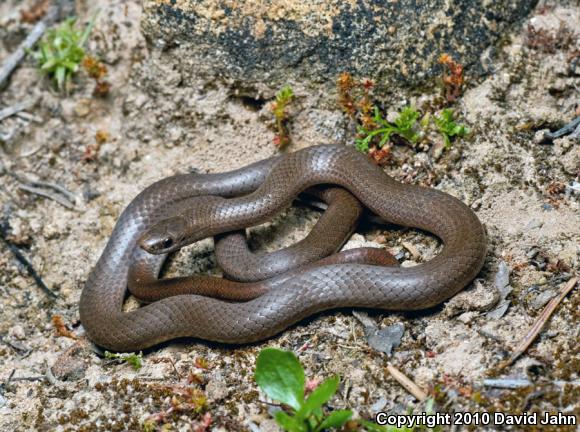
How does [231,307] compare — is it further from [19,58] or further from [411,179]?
[19,58]

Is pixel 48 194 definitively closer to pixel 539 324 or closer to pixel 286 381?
pixel 286 381

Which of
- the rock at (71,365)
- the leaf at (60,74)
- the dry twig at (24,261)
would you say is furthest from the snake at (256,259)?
the leaf at (60,74)

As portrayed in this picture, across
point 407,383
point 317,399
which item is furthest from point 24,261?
point 407,383

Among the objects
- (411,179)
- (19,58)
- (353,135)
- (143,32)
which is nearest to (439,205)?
(411,179)

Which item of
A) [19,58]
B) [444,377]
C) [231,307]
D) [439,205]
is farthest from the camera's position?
[19,58]

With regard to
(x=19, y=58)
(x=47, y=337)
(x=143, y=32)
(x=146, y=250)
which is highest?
(x=143, y=32)

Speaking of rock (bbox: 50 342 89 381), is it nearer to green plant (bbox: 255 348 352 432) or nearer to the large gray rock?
green plant (bbox: 255 348 352 432)

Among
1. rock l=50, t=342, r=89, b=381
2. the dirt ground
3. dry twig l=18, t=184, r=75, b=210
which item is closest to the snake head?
the dirt ground
